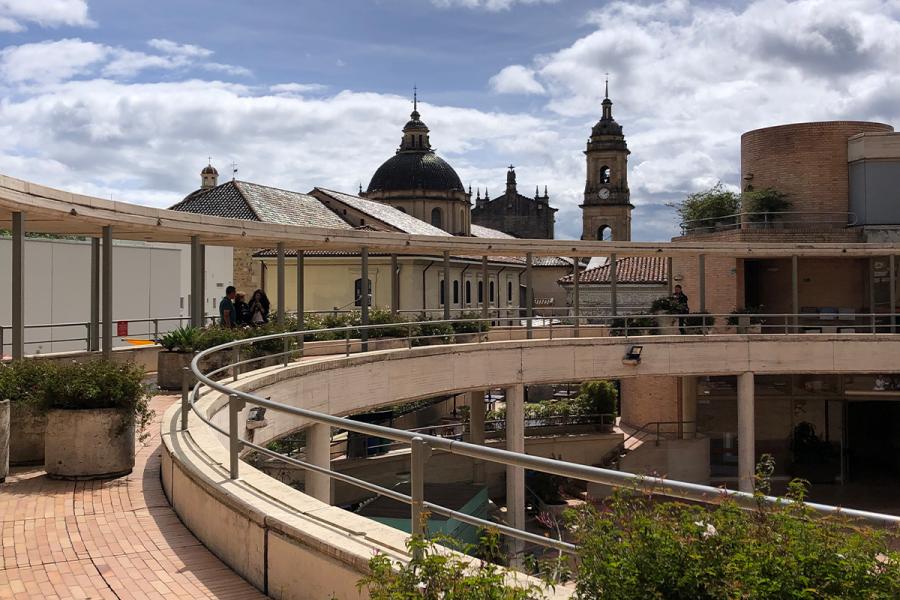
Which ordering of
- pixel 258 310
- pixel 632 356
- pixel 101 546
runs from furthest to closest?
pixel 632 356
pixel 258 310
pixel 101 546

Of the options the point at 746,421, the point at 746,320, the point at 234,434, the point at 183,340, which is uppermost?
the point at 746,320

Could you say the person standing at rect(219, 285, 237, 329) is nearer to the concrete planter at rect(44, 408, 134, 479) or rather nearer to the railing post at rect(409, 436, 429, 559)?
the concrete planter at rect(44, 408, 134, 479)

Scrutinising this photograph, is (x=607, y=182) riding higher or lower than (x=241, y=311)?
higher

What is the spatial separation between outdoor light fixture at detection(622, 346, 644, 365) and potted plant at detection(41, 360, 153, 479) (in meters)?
18.1

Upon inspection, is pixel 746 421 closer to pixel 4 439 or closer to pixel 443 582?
pixel 4 439

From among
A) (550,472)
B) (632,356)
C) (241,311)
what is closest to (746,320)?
(632,356)

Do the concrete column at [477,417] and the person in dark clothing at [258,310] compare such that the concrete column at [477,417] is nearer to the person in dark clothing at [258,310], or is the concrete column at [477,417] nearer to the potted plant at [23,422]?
the person in dark clothing at [258,310]

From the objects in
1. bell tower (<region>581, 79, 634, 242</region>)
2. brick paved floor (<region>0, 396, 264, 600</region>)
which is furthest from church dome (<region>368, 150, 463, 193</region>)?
brick paved floor (<region>0, 396, 264, 600</region>)

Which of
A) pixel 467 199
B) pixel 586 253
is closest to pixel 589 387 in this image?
pixel 586 253

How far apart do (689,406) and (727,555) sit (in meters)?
28.7

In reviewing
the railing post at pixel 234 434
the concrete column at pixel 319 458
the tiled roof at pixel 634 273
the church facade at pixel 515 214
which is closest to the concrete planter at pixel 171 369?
the concrete column at pixel 319 458

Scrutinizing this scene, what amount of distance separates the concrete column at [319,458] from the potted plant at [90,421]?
21.9 ft

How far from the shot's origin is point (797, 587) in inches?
129

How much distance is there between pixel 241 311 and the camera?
65.1 feet
